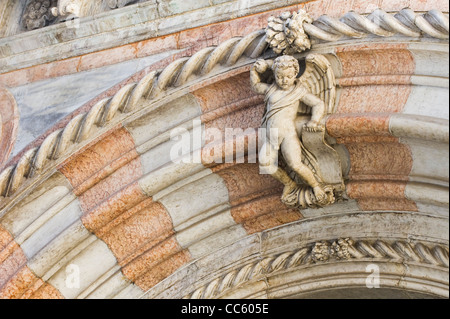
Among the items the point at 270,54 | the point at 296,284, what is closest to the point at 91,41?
the point at 270,54

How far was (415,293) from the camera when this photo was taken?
12.6ft

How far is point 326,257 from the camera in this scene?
396 centimetres

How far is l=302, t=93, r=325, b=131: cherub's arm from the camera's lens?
3701mm

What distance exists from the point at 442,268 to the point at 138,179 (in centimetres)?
143

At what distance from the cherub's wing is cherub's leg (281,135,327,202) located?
17 centimetres

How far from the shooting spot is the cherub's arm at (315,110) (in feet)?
12.1

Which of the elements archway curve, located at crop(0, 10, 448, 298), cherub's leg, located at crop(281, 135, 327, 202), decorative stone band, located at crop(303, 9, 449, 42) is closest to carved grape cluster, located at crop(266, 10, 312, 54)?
decorative stone band, located at crop(303, 9, 449, 42)

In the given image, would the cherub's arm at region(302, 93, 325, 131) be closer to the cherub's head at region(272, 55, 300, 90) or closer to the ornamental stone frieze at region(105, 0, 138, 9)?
the cherub's head at region(272, 55, 300, 90)

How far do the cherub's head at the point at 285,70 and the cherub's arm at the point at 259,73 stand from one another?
61mm

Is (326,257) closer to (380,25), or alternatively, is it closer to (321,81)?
(321,81)

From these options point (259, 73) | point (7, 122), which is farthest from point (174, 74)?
point (7, 122)

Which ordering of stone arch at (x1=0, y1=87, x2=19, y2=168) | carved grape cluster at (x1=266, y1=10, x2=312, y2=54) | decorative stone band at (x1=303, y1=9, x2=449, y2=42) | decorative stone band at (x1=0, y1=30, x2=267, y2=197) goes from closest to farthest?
decorative stone band at (x1=303, y1=9, x2=449, y2=42)
carved grape cluster at (x1=266, y1=10, x2=312, y2=54)
decorative stone band at (x1=0, y1=30, x2=267, y2=197)
stone arch at (x1=0, y1=87, x2=19, y2=168)

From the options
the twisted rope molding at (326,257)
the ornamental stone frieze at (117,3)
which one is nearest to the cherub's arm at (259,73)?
the twisted rope molding at (326,257)

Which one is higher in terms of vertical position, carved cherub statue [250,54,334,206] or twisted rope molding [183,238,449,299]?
carved cherub statue [250,54,334,206]
